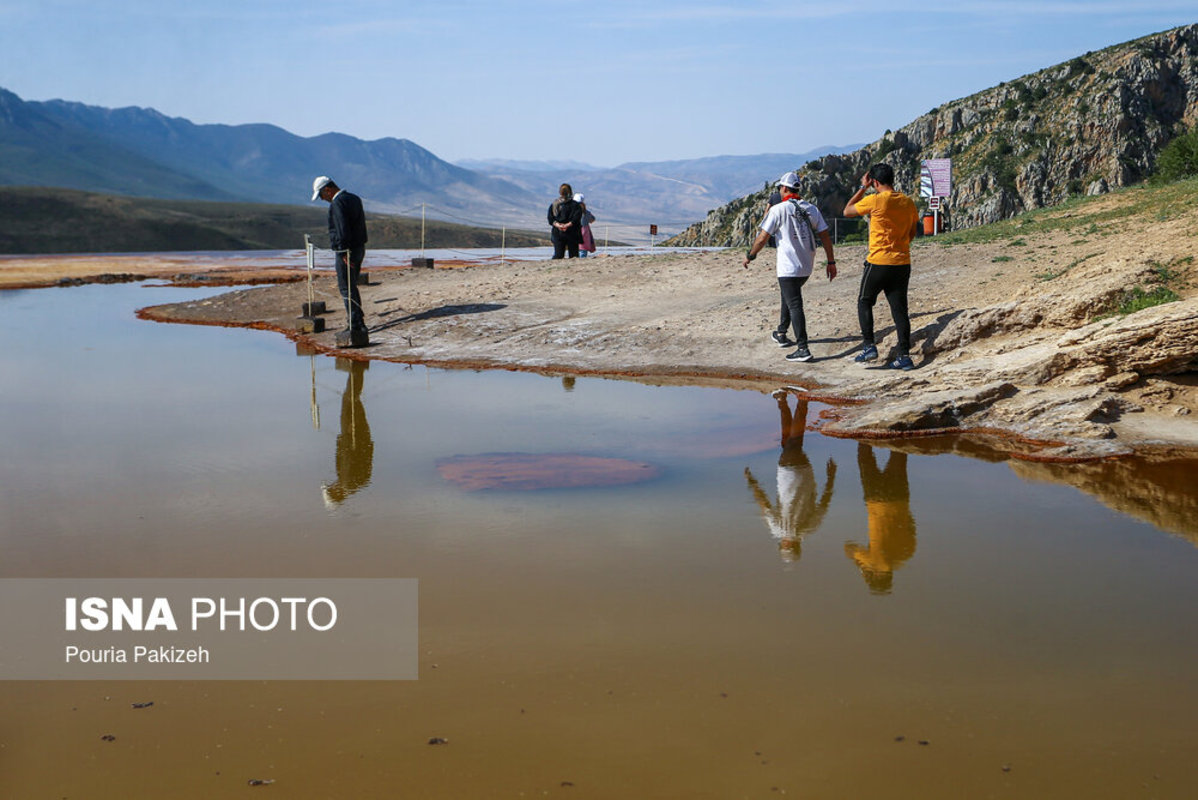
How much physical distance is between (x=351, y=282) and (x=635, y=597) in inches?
369

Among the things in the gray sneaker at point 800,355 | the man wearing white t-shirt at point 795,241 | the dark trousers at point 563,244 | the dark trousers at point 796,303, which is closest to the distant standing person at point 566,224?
the dark trousers at point 563,244

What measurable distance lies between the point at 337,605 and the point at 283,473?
8.79 feet

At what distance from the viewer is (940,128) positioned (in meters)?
74.2

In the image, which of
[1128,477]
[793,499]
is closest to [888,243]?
[1128,477]

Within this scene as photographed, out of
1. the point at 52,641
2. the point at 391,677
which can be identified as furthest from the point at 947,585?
the point at 52,641

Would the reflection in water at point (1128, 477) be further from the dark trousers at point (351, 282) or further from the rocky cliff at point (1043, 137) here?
the rocky cliff at point (1043, 137)

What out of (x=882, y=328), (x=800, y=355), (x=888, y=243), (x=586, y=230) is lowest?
(x=800, y=355)

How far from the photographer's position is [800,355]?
11.4 meters

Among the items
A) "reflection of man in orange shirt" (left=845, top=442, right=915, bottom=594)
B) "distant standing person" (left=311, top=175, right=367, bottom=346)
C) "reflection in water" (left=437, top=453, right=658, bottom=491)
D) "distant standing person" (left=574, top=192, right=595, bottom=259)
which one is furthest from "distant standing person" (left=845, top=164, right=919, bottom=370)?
"distant standing person" (left=574, top=192, right=595, bottom=259)

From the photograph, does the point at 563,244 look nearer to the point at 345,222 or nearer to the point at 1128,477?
the point at 345,222

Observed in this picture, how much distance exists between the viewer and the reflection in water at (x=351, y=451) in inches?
278

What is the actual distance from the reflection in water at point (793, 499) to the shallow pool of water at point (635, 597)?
3 centimetres

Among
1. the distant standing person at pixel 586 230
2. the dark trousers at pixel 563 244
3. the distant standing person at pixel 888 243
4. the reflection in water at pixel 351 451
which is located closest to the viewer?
the reflection in water at pixel 351 451

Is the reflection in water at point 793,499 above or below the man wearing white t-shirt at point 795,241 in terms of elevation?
below
